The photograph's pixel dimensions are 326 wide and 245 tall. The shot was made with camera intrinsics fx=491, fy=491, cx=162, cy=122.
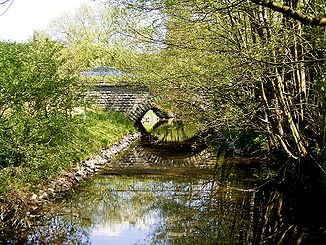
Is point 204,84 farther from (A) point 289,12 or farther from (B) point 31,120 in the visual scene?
(A) point 289,12

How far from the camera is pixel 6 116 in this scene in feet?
37.2

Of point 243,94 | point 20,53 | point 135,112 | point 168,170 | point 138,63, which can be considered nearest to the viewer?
point 20,53

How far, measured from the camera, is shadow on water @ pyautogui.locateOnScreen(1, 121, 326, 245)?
1003 cm

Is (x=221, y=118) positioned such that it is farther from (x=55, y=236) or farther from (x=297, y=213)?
(x=55, y=236)

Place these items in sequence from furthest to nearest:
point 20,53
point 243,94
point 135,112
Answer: point 135,112 < point 243,94 < point 20,53

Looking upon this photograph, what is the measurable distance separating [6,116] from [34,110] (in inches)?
51.8

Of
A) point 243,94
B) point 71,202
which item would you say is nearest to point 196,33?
point 243,94

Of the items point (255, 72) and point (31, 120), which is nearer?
point (255, 72)

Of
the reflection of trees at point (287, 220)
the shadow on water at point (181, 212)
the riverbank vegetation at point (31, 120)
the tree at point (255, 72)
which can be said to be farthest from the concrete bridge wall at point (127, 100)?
the reflection of trees at point (287, 220)

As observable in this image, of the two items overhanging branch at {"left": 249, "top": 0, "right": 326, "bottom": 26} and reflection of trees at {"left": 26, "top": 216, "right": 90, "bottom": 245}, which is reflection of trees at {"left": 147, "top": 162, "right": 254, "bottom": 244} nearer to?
reflection of trees at {"left": 26, "top": 216, "right": 90, "bottom": 245}

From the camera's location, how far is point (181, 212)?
39.4 feet

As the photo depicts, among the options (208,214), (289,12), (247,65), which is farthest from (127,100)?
(289,12)

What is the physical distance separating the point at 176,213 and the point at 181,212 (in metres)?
0.16

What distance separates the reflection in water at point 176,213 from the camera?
1001 cm
